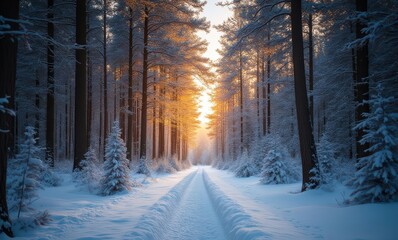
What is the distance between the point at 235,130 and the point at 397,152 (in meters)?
29.0

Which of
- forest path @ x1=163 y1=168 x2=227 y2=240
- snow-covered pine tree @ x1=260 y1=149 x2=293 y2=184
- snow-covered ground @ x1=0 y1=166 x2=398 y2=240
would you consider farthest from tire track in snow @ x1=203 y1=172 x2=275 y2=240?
snow-covered pine tree @ x1=260 y1=149 x2=293 y2=184

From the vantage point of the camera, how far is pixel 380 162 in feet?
16.4

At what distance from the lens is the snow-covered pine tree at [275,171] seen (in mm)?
11055

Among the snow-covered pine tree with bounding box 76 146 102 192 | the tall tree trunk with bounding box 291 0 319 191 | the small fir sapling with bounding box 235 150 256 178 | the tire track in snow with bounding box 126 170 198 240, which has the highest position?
the tall tree trunk with bounding box 291 0 319 191

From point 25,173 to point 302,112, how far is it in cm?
815

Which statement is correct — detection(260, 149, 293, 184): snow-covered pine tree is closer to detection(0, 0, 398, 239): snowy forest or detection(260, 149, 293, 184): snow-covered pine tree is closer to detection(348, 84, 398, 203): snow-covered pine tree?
detection(0, 0, 398, 239): snowy forest

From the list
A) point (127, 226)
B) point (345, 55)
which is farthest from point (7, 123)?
point (345, 55)

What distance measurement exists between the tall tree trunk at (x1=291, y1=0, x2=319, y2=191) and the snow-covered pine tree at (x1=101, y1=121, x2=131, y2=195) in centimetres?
631

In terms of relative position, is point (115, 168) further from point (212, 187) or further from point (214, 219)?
point (212, 187)

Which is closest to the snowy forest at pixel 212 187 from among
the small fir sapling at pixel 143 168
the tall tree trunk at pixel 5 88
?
the tall tree trunk at pixel 5 88

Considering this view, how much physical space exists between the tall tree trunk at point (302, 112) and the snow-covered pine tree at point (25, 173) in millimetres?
7687

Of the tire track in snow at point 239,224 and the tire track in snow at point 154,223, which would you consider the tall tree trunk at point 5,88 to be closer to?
the tire track in snow at point 154,223

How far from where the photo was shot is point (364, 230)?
13.3 ft

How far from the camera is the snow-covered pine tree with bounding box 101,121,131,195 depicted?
316 inches
